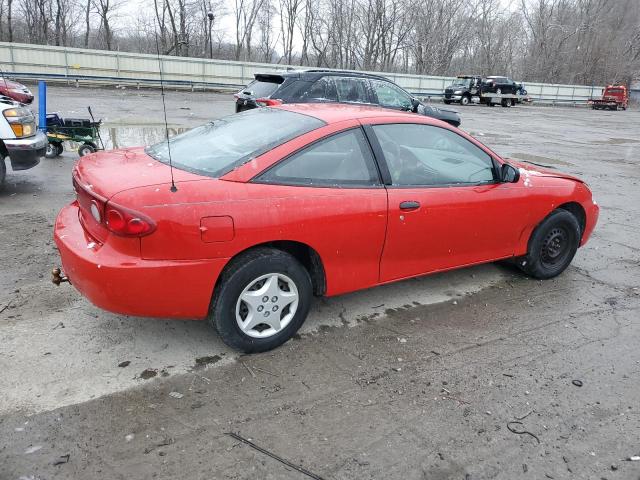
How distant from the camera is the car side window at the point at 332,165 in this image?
3.24 meters

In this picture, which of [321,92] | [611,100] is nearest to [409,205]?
[321,92]

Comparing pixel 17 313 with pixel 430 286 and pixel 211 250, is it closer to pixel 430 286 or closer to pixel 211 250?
pixel 211 250

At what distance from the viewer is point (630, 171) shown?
1138 cm

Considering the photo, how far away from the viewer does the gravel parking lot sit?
2.46 meters

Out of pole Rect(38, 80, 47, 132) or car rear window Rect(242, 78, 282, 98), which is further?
car rear window Rect(242, 78, 282, 98)

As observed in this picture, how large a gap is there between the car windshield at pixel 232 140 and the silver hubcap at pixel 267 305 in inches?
29.0

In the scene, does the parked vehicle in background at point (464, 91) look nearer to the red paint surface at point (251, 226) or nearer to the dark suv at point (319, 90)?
the dark suv at point (319, 90)

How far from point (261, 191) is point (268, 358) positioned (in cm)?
106

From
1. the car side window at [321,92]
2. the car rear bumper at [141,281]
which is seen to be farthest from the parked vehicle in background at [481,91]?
the car rear bumper at [141,281]

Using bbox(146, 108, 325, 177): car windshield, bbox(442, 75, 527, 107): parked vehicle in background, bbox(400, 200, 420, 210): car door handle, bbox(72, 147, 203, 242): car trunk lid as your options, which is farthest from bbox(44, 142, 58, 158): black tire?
bbox(442, 75, 527, 107): parked vehicle in background

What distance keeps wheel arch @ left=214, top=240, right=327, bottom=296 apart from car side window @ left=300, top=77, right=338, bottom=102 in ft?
20.5

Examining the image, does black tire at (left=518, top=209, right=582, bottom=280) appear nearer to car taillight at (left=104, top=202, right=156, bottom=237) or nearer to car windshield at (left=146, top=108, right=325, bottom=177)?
car windshield at (left=146, top=108, right=325, bottom=177)

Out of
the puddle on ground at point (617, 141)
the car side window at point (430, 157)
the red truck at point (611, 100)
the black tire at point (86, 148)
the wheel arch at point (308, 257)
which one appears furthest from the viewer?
the red truck at point (611, 100)

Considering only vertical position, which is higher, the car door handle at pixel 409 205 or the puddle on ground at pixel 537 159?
the car door handle at pixel 409 205
